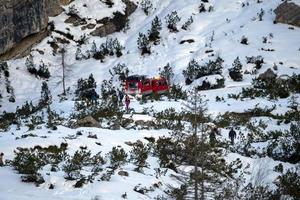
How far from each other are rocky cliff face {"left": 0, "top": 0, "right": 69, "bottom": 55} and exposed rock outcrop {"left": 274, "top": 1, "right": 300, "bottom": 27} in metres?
23.7

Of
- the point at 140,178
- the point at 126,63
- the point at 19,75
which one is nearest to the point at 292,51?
the point at 126,63

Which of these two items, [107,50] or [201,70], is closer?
[201,70]

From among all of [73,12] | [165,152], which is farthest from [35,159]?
[73,12]

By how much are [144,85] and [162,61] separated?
898 cm

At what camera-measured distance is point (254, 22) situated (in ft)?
155

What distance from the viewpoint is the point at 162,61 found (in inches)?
1745

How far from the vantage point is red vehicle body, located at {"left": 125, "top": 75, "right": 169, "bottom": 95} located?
35656mm

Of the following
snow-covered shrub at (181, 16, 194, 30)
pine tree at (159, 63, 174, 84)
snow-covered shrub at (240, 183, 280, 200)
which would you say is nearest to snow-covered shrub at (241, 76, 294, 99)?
pine tree at (159, 63, 174, 84)

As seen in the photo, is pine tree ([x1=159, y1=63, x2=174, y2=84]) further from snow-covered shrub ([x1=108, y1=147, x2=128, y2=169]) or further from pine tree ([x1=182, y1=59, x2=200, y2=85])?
snow-covered shrub ([x1=108, y1=147, x2=128, y2=169])

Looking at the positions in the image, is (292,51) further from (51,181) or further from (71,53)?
(51,181)

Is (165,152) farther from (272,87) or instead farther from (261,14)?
(261,14)

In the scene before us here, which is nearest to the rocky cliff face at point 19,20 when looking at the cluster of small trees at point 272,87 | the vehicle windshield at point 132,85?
the vehicle windshield at point 132,85

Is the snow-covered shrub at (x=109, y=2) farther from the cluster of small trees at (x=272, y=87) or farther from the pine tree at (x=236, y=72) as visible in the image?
the cluster of small trees at (x=272, y=87)

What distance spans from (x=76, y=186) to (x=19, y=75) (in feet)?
101
